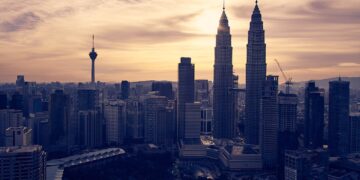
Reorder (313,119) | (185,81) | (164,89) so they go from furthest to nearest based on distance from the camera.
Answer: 1. (164,89)
2. (185,81)
3. (313,119)

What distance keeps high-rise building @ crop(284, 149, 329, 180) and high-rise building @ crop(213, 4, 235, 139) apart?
1144cm

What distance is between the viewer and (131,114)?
28.1 metres

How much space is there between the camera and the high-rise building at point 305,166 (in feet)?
49.3

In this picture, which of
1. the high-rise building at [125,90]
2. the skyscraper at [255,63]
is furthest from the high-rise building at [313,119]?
the high-rise building at [125,90]

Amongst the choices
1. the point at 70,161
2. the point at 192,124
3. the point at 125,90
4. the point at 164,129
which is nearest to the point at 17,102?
the point at 164,129

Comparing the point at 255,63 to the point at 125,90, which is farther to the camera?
the point at 125,90

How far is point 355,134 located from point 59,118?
46.7 feet

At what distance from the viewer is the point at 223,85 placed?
94.1ft

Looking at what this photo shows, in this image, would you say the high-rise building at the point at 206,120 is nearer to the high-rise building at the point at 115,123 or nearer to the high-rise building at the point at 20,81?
the high-rise building at the point at 115,123

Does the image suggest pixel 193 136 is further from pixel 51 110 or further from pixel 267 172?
pixel 51 110

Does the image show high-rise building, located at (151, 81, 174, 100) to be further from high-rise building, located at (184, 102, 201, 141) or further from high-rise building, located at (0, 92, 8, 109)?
high-rise building, located at (0, 92, 8, 109)

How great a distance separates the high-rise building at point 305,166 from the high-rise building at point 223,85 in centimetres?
1144

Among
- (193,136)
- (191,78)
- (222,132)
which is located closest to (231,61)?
(191,78)

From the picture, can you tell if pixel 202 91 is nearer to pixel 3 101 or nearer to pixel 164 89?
pixel 164 89
